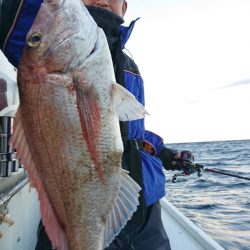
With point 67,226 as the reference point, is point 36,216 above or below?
below

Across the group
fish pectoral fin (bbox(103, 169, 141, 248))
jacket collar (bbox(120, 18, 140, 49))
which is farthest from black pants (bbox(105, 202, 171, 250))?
jacket collar (bbox(120, 18, 140, 49))

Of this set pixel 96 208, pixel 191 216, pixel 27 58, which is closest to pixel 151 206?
pixel 96 208

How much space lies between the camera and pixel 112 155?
140 centimetres

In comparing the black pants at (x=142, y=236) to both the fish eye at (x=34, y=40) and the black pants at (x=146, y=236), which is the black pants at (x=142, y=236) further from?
the fish eye at (x=34, y=40)

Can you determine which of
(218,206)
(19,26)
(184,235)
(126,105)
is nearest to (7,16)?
(19,26)

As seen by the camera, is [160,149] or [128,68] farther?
[160,149]

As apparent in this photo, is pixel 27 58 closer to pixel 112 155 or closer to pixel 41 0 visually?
pixel 41 0

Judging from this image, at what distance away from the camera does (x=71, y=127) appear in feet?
4.41

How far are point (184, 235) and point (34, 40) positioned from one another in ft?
9.95

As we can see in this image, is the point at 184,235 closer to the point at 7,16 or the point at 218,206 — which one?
the point at 7,16

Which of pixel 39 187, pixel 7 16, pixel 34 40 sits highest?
pixel 7 16

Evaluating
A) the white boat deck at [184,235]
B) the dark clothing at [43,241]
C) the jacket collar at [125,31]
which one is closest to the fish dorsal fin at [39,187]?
the dark clothing at [43,241]

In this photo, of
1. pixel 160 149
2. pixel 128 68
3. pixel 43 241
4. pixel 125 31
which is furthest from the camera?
pixel 160 149

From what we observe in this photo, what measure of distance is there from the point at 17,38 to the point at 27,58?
19 centimetres
